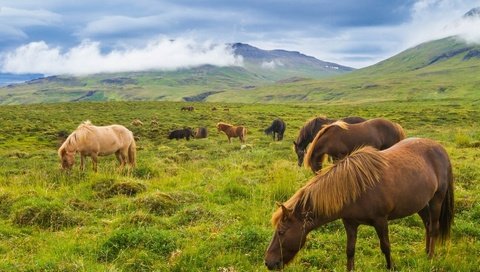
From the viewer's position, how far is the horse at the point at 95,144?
547 inches

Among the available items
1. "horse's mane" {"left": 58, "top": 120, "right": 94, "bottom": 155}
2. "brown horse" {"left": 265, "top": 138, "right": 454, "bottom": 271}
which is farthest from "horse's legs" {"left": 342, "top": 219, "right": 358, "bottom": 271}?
"horse's mane" {"left": 58, "top": 120, "right": 94, "bottom": 155}

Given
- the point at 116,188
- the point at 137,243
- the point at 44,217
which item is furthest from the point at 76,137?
the point at 137,243

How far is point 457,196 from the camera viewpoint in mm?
9188

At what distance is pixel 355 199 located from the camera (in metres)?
5.63

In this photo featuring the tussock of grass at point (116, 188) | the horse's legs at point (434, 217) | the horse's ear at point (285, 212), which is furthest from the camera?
the tussock of grass at point (116, 188)

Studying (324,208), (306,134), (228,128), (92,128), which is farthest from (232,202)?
(228,128)

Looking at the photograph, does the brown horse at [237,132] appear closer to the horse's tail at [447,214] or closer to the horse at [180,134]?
the horse at [180,134]

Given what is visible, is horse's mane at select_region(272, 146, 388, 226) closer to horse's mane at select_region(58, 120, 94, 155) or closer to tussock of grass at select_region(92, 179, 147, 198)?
tussock of grass at select_region(92, 179, 147, 198)

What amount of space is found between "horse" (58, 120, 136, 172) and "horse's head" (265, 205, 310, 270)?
9.97m

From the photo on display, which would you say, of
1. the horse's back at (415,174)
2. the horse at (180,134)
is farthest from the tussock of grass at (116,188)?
the horse at (180,134)

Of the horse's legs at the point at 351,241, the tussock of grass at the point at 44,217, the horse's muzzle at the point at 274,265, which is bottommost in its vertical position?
the tussock of grass at the point at 44,217

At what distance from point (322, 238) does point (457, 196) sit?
156 inches

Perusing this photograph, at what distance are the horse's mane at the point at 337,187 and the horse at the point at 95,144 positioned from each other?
10044 millimetres

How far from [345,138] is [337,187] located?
565 cm
